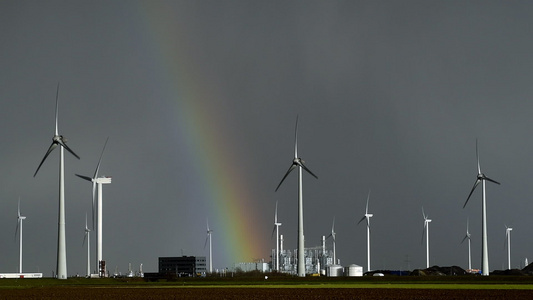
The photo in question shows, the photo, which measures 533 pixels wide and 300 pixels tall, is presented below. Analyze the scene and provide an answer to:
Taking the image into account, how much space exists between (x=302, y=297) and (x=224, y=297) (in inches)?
306

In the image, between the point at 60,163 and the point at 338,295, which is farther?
the point at 60,163

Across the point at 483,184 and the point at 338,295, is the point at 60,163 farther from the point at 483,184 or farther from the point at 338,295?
the point at 483,184

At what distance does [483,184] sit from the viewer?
174m

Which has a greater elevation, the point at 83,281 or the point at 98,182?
the point at 98,182

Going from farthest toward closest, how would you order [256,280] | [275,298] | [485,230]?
[485,230]
[256,280]
[275,298]

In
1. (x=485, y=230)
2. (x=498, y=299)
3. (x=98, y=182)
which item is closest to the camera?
(x=498, y=299)

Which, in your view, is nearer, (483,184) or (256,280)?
(256,280)

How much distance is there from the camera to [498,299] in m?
79.2

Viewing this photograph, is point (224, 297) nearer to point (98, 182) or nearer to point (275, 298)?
point (275, 298)

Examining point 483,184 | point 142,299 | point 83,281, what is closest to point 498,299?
point 142,299

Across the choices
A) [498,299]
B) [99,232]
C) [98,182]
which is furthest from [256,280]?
[498,299]

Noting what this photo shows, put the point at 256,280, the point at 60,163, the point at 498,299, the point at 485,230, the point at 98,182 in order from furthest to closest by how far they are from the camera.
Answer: the point at 98,182 → the point at 485,230 → the point at 256,280 → the point at 60,163 → the point at 498,299

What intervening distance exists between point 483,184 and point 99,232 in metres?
74.7

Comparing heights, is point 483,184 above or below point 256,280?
above
